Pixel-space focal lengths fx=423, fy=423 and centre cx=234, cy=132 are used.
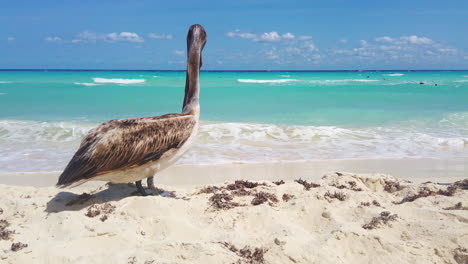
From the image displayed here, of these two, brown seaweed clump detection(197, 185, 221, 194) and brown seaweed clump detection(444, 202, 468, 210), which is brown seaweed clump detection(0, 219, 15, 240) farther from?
brown seaweed clump detection(444, 202, 468, 210)

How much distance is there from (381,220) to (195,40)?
3.01 meters

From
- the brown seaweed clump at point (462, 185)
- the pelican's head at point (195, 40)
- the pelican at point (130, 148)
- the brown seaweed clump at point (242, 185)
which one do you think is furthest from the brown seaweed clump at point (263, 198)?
the brown seaweed clump at point (462, 185)

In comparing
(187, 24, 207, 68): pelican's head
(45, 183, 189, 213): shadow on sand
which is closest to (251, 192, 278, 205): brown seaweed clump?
(45, 183, 189, 213): shadow on sand

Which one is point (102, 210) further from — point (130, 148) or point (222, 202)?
point (222, 202)

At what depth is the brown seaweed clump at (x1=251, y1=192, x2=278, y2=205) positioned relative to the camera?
4.88m

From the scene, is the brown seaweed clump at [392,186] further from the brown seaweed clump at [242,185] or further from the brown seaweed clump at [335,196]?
the brown seaweed clump at [242,185]

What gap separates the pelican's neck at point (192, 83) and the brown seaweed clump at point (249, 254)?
6.93ft

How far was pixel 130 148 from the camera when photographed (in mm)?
4598

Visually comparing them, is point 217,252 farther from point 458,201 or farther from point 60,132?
point 60,132

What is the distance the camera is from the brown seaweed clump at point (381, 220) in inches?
159

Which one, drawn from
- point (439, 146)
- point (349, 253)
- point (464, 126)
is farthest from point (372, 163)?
point (464, 126)

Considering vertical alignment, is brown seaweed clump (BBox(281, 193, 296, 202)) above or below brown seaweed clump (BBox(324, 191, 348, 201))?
below

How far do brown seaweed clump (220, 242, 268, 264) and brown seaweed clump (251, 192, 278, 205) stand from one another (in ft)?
4.45

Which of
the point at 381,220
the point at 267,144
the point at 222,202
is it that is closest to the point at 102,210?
the point at 222,202
